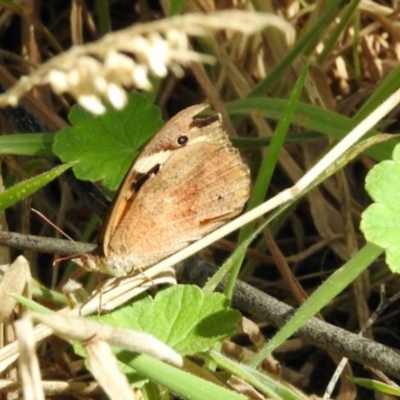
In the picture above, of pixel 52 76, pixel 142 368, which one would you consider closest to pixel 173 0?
pixel 142 368

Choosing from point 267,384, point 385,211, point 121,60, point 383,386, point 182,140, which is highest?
point 121,60

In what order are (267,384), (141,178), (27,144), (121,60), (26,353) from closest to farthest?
(121,60), (26,353), (267,384), (141,178), (27,144)

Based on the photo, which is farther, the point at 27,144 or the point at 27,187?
the point at 27,144

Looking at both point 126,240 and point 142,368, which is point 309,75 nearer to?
point 126,240

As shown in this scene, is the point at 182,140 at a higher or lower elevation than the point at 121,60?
lower

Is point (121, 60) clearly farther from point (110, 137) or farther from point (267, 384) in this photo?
point (110, 137)

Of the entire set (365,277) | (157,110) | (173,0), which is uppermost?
(173,0)

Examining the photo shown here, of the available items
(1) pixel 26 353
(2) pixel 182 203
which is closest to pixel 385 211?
(2) pixel 182 203

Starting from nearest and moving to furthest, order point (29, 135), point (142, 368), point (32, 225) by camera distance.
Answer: point (142, 368)
point (29, 135)
point (32, 225)
